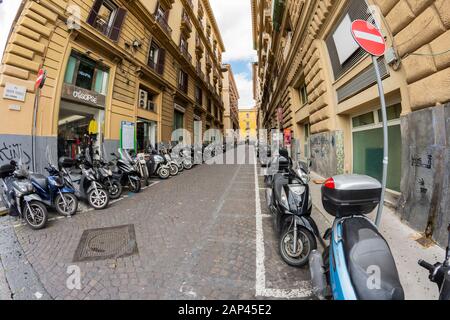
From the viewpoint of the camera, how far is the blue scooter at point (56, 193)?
167 inches

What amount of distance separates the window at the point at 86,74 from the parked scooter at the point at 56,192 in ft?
17.4

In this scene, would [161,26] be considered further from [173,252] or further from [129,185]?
[173,252]

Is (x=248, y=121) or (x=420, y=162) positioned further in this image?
(x=248, y=121)

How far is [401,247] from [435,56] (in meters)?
2.82

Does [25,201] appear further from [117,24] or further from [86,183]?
[117,24]

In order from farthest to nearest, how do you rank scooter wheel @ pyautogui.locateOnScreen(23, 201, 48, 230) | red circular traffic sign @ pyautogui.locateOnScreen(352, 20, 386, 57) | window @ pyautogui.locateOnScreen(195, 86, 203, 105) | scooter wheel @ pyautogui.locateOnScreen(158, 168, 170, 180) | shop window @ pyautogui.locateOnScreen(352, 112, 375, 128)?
window @ pyautogui.locateOnScreen(195, 86, 203, 105) → scooter wheel @ pyautogui.locateOnScreen(158, 168, 170, 180) → shop window @ pyautogui.locateOnScreen(352, 112, 375, 128) → scooter wheel @ pyautogui.locateOnScreen(23, 201, 48, 230) → red circular traffic sign @ pyautogui.locateOnScreen(352, 20, 386, 57)

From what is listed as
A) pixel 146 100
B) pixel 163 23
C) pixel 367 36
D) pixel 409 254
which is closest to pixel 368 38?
pixel 367 36

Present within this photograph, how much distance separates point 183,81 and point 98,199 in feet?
53.5

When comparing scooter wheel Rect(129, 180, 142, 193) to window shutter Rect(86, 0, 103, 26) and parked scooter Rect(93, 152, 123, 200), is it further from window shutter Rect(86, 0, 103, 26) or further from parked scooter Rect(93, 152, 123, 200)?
window shutter Rect(86, 0, 103, 26)

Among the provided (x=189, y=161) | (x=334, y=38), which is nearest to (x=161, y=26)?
(x=189, y=161)

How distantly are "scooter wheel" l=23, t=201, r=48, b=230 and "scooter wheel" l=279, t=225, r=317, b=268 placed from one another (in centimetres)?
424

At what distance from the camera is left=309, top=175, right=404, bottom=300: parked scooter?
130cm

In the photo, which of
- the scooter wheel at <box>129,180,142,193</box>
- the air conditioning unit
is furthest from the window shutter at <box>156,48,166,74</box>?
the scooter wheel at <box>129,180,142,193</box>

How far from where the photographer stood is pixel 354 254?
1.45 metres
